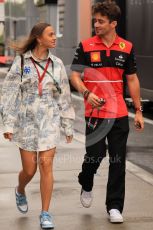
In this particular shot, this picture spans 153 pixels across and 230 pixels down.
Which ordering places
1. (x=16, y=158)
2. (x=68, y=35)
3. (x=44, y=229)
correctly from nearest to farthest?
(x=44, y=229) → (x=16, y=158) → (x=68, y=35)

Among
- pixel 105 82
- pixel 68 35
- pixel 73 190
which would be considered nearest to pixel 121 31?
pixel 68 35

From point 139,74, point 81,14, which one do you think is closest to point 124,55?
point 139,74

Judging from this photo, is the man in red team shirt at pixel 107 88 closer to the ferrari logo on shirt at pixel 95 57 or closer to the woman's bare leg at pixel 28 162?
the ferrari logo on shirt at pixel 95 57

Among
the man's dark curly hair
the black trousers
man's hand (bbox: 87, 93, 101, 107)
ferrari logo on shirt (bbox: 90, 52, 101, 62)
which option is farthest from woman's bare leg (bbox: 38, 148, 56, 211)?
the man's dark curly hair

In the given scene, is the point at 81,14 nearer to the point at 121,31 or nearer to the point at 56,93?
the point at 121,31

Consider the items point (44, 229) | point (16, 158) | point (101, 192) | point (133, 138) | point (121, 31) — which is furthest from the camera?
point (121, 31)

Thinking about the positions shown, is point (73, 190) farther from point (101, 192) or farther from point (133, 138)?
point (133, 138)

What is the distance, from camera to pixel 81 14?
2089 cm

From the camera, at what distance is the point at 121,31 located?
16750 millimetres

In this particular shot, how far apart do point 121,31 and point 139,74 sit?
60.9 inches

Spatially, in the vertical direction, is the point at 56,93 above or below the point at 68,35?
above

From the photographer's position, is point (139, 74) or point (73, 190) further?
point (139, 74)

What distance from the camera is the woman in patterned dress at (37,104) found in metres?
6.48


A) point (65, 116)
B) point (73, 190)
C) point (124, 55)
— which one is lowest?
point (73, 190)
